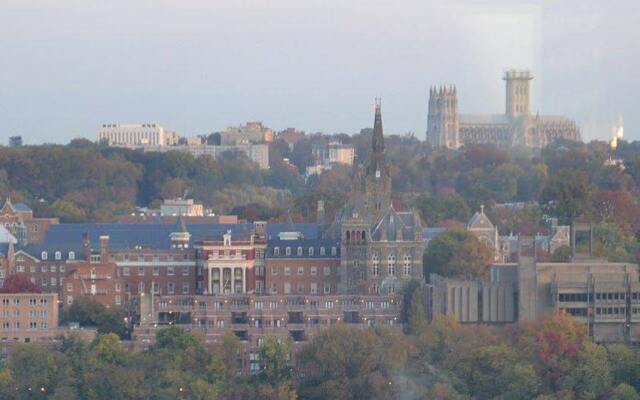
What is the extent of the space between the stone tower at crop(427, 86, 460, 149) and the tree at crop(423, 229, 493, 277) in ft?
115

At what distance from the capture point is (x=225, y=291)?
212ft

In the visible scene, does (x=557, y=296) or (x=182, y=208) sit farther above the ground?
(x=182, y=208)

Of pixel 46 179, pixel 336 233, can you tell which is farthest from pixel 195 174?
pixel 336 233

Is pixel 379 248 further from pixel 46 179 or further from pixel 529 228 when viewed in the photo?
pixel 46 179

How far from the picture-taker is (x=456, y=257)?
6475cm

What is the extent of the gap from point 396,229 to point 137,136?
2461 inches

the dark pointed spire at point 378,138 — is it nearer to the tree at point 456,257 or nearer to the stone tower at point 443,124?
the tree at point 456,257

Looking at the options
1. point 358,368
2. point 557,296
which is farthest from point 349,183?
point 358,368

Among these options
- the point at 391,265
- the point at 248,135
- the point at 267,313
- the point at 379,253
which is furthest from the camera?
the point at 248,135

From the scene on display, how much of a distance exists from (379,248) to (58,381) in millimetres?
9605

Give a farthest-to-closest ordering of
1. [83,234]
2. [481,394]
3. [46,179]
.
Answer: [46,179], [83,234], [481,394]

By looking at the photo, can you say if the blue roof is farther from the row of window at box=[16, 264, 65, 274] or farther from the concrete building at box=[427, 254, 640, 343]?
the concrete building at box=[427, 254, 640, 343]

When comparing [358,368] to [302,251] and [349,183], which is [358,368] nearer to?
[302,251]

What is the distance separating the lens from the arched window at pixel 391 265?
64688 mm
